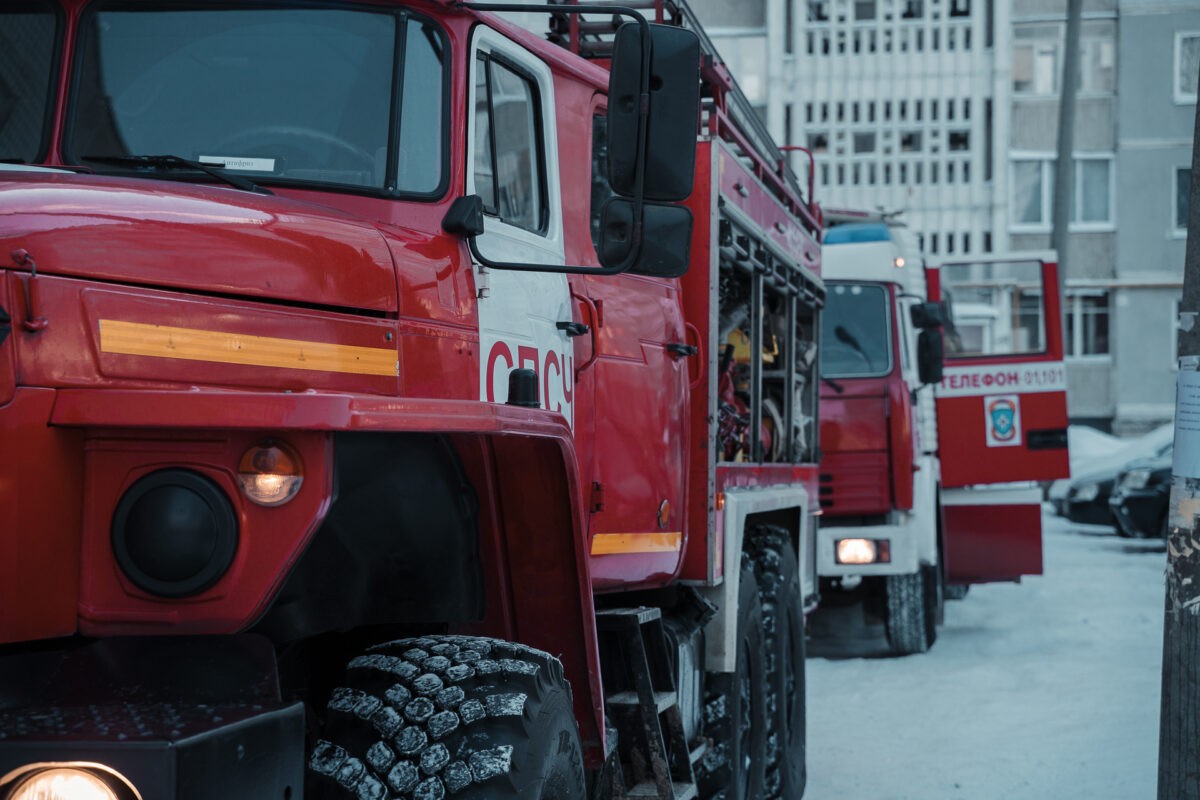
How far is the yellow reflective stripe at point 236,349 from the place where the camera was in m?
3.02

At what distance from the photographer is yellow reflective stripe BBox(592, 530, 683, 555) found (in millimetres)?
4851

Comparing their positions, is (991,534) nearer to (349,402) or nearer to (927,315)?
(927,315)

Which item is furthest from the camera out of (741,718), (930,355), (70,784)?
(930,355)

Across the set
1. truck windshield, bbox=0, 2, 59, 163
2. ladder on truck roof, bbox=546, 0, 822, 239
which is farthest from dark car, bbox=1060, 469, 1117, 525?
truck windshield, bbox=0, 2, 59, 163

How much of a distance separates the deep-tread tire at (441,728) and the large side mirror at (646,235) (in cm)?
92

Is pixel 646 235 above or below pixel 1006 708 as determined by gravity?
above

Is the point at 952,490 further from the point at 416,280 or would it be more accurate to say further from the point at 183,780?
the point at 183,780

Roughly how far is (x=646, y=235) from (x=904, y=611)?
8766mm

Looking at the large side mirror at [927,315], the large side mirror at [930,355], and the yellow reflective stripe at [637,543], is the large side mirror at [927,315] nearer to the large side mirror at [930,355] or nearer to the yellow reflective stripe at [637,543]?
the large side mirror at [930,355]

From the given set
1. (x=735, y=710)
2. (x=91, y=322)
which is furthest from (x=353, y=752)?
(x=735, y=710)

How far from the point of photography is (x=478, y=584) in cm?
389

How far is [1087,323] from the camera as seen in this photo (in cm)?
4150

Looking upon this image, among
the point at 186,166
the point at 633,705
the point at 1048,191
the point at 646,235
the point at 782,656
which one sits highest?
the point at 1048,191

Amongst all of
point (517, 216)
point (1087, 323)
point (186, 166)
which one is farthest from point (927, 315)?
point (1087, 323)
